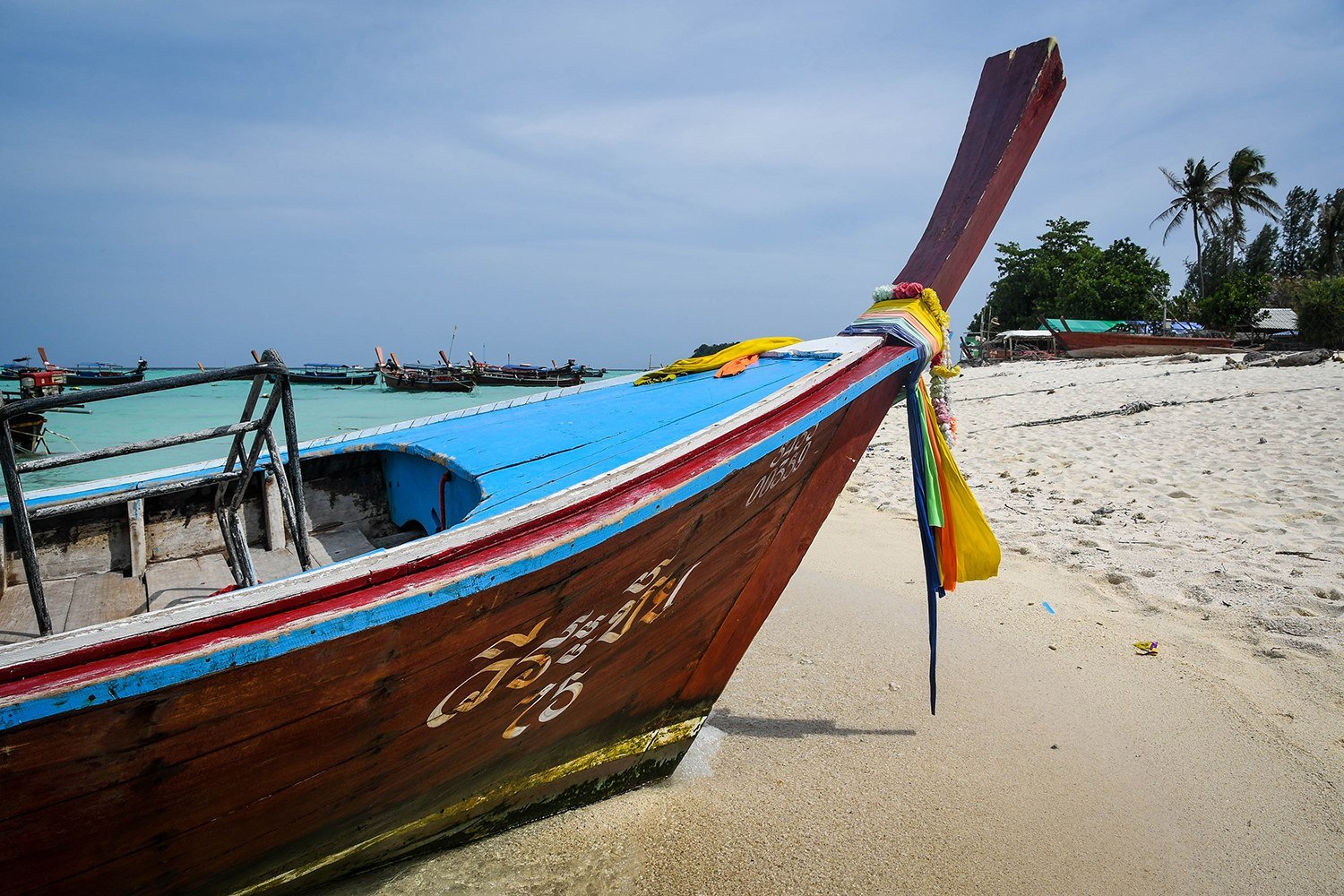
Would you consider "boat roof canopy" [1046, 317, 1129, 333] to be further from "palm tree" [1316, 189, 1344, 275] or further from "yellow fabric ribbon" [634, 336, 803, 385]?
"yellow fabric ribbon" [634, 336, 803, 385]

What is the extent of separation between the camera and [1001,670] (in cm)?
386

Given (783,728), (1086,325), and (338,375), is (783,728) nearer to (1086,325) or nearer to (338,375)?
(1086,325)

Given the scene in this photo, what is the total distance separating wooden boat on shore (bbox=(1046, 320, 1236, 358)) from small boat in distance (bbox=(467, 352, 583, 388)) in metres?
21.4

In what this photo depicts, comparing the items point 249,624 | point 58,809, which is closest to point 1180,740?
point 249,624

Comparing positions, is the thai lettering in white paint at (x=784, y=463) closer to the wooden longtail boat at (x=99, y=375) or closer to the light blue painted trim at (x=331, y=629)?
the light blue painted trim at (x=331, y=629)

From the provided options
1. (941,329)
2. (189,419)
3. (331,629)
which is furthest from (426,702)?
(189,419)

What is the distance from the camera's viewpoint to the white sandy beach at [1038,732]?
2.46 metres

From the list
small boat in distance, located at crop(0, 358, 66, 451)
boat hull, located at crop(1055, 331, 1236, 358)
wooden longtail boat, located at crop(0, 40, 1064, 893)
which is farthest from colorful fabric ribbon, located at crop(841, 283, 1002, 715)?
boat hull, located at crop(1055, 331, 1236, 358)

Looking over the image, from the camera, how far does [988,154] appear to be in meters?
3.47

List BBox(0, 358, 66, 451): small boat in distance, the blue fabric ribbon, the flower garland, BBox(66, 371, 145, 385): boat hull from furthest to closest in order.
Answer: BBox(66, 371, 145, 385): boat hull → BBox(0, 358, 66, 451): small boat in distance → the flower garland → the blue fabric ribbon

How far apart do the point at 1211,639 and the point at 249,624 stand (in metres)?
4.30

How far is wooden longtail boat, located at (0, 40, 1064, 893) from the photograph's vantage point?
1.46 metres

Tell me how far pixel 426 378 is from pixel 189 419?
11085mm

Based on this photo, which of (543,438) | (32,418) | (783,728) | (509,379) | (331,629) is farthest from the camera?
(509,379)
